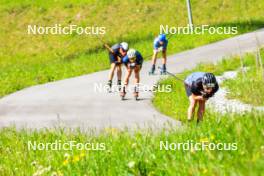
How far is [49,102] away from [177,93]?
4.58m

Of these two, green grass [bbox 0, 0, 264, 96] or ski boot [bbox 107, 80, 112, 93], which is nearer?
ski boot [bbox 107, 80, 112, 93]

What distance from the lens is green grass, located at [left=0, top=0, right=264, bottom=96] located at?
30188 millimetres

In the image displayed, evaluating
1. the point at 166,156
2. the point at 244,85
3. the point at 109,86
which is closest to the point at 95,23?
the point at 109,86

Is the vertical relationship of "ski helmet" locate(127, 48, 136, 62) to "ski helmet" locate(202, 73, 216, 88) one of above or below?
above

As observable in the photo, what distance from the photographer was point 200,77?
35.6ft

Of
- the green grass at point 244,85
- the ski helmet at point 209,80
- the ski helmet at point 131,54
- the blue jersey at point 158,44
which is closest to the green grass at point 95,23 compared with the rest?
the blue jersey at point 158,44

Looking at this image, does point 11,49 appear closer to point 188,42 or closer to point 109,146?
point 188,42

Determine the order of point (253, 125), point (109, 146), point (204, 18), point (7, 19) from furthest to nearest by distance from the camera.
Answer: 1. point (7, 19)
2. point (204, 18)
3. point (109, 146)
4. point (253, 125)

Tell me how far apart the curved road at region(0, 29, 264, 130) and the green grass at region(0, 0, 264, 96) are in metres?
4.05

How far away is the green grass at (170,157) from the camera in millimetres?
4344

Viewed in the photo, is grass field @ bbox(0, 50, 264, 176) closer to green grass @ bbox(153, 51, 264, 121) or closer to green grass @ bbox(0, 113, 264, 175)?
green grass @ bbox(0, 113, 264, 175)

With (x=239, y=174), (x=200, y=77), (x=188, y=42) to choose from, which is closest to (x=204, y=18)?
(x=188, y=42)

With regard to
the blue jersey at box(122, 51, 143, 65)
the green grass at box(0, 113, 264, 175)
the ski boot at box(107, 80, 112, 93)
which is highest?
the blue jersey at box(122, 51, 143, 65)

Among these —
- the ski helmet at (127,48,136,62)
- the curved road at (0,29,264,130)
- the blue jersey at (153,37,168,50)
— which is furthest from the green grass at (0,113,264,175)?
the blue jersey at (153,37,168,50)
